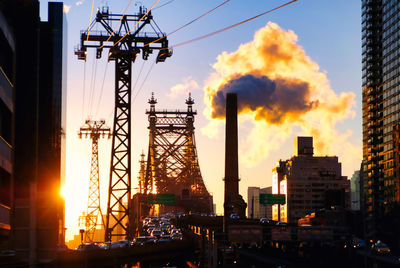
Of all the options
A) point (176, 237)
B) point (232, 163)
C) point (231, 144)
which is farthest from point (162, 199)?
point (176, 237)

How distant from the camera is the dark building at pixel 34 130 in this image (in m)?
13.9

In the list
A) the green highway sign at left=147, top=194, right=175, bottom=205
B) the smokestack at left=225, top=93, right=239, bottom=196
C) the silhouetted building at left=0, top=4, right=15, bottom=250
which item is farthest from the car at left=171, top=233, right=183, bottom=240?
the silhouetted building at left=0, top=4, right=15, bottom=250

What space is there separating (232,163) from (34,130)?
106m

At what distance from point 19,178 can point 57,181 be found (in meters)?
82.6

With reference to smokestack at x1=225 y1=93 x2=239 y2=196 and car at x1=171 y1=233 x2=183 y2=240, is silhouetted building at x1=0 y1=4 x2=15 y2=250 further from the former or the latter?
smokestack at x1=225 y1=93 x2=239 y2=196

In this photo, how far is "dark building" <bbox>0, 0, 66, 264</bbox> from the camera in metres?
13.9

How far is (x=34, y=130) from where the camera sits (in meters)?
40.7

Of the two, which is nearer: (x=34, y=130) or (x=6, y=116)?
(x=6, y=116)

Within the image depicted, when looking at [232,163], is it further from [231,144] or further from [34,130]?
[34,130]

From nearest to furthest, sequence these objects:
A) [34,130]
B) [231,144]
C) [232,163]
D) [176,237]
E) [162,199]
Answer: [34,130] < [176,237] < [231,144] < [232,163] < [162,199]

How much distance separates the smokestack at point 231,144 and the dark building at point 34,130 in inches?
1317

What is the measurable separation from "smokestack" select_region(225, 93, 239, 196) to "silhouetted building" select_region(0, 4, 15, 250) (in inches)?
4110

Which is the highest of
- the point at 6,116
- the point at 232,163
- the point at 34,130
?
the point at 232,163

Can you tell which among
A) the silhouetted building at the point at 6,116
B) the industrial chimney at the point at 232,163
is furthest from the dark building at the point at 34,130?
the industrial chimney at the point at 232,163
